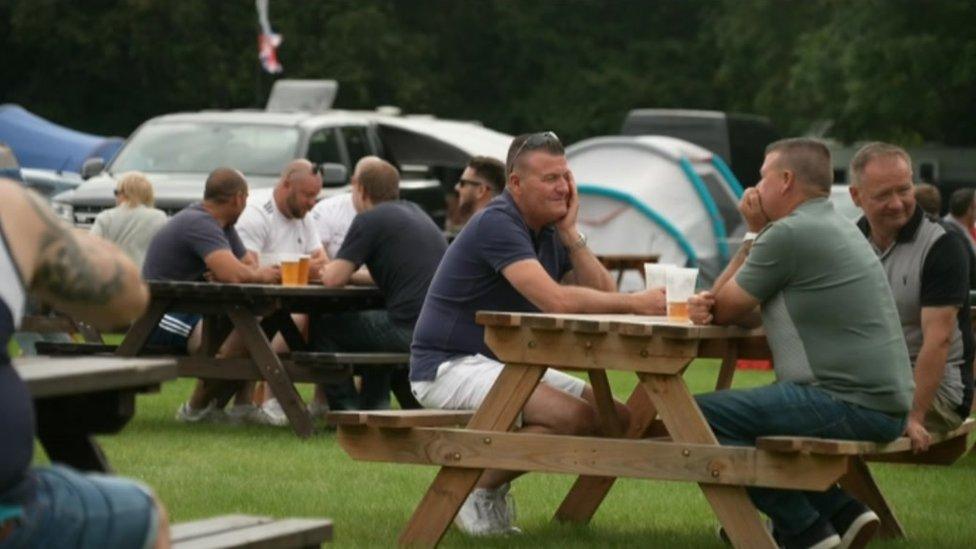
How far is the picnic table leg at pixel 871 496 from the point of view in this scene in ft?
27.6

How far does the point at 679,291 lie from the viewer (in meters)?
7.66

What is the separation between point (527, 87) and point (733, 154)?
19.7 meters

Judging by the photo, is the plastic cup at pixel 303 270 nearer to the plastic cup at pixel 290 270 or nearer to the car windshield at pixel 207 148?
the plastic cup at pixel 290 270

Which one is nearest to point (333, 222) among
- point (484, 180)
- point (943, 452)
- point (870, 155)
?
point (484, 180)

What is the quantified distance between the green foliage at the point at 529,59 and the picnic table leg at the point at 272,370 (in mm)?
30503

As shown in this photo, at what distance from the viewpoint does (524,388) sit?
24.2ft

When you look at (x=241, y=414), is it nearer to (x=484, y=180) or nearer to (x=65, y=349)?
(x=65, y=349)

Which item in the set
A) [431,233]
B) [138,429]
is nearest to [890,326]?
[431,233]

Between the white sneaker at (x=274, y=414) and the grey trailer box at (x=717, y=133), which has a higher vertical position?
the white sneaker at (x=274, y=414)

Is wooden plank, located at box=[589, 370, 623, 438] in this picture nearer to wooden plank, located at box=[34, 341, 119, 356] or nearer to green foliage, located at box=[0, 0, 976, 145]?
wooden plank, located at box=[34, 341, 119, 356]

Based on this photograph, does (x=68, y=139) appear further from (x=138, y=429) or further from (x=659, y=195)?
(x=138, y=429)

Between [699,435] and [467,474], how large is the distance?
86cm

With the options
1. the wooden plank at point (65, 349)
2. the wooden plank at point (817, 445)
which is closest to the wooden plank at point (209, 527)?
the wooden plank at point (817, 445)

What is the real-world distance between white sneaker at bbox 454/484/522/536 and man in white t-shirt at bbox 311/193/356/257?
6255mm
